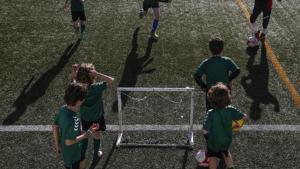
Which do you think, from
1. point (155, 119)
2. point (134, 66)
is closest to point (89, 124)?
point (155, 119)

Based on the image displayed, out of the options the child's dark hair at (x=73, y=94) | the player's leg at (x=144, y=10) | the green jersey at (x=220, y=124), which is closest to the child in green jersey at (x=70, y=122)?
the child's dark hair at (x=73, y=94)

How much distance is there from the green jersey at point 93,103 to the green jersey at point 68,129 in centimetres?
96

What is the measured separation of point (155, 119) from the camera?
26.5 ft

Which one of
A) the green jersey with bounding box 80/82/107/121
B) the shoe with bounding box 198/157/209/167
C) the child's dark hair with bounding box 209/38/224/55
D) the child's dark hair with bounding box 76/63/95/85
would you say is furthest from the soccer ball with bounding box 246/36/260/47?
the child's dark hair with bounding box 76/63/95/85

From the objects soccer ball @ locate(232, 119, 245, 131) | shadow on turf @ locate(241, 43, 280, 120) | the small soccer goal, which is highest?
soccer ball @ locate(232, 119, 245, 131)

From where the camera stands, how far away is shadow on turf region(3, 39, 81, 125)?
820cm

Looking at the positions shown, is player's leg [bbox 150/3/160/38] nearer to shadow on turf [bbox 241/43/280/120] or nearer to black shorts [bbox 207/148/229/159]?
shadow on turf [bbox 241/43/280/120]

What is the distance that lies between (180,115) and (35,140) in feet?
8.96

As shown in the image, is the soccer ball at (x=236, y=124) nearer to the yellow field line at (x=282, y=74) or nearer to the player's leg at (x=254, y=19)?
the yellow field line at (x=282, y=74)

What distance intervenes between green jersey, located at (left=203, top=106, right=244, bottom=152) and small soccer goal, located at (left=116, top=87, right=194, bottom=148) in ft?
3.95

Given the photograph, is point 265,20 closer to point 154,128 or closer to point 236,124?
point 154,128

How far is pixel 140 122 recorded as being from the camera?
26.2ft

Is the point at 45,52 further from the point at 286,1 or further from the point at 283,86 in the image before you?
the point at 286,1

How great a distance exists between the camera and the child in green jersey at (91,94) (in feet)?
19.9
